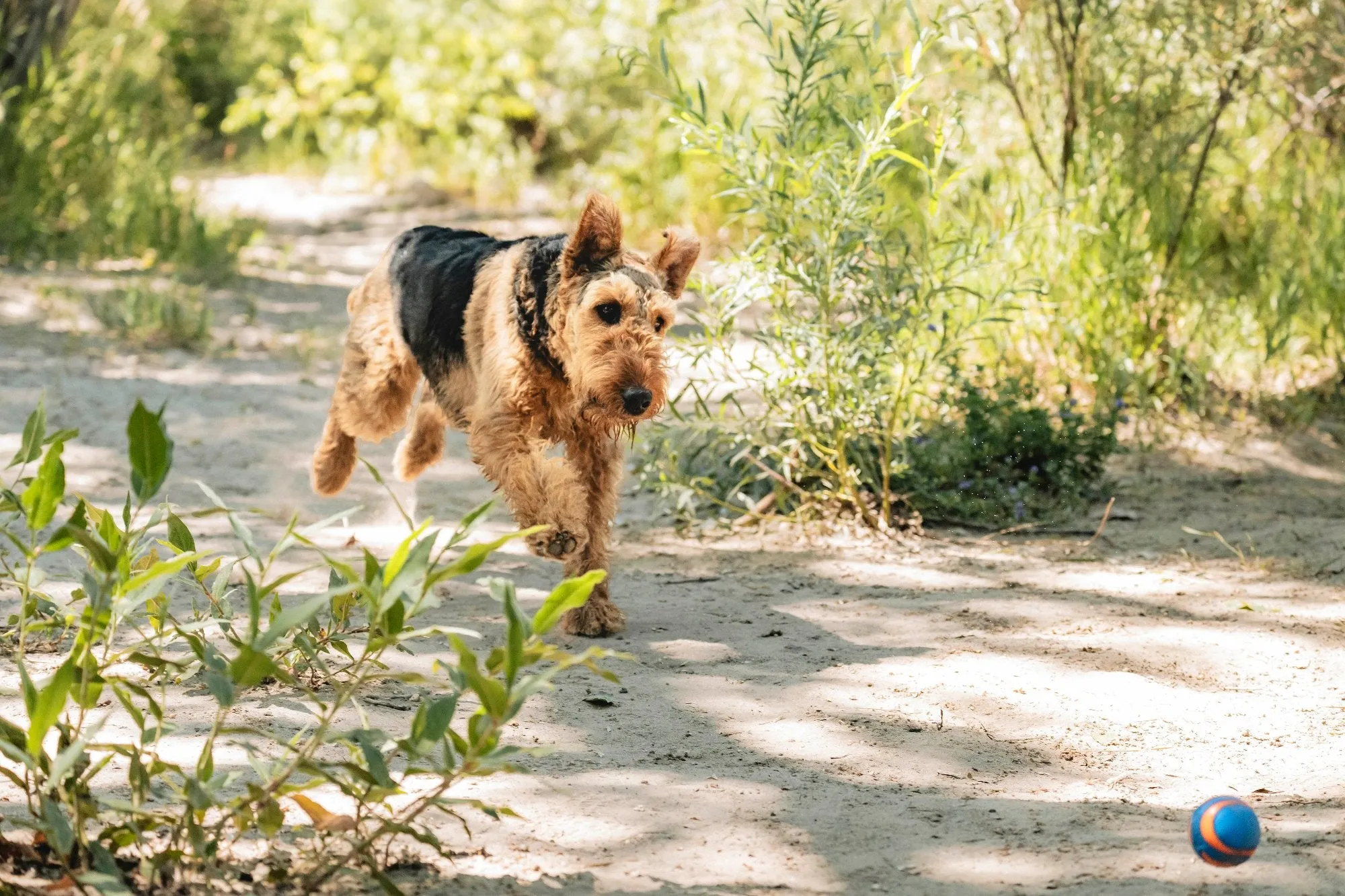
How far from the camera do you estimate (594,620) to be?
4.09 meters

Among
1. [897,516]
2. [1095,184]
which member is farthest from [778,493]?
[1095,184]

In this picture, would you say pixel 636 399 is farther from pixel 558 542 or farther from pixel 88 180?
pixel 88 180

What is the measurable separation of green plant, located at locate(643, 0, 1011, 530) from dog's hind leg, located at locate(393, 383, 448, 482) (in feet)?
2.97

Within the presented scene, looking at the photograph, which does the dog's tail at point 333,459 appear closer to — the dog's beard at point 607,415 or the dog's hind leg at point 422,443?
the dog's hind leg at point 422,443

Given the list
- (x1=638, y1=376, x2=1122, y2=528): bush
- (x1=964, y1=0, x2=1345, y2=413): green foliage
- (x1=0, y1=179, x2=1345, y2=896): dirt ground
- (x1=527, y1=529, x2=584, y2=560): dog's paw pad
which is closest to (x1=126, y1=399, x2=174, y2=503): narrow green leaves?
(x1=0, y1=179, x2=1345, y2=896): dirt ground

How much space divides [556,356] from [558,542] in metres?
0.62

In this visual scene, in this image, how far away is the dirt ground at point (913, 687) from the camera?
8.29ft

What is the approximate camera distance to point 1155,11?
6238 mm

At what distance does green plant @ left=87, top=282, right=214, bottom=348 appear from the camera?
7.41 m

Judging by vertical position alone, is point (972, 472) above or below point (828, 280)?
below

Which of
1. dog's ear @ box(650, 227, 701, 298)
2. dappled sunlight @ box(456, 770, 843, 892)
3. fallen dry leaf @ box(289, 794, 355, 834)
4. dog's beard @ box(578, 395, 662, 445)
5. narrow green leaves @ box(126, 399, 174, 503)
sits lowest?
dappled sunlight @ box(456, 770, 843, 892)

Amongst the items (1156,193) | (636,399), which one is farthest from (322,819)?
(1156,193)

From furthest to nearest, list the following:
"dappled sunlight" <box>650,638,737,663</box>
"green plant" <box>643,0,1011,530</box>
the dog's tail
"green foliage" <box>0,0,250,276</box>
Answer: "green foliage" <box>0,0,250,276</box>, the dog's tail, "green plant" <box>643,0,1011,530</box>, "dappled sunlight" <box>650,638,737,663</box>

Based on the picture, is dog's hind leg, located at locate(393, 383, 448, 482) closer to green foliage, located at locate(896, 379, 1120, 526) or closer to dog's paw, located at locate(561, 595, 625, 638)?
dog's paw, located at locate(561, 595, 625, 638)
